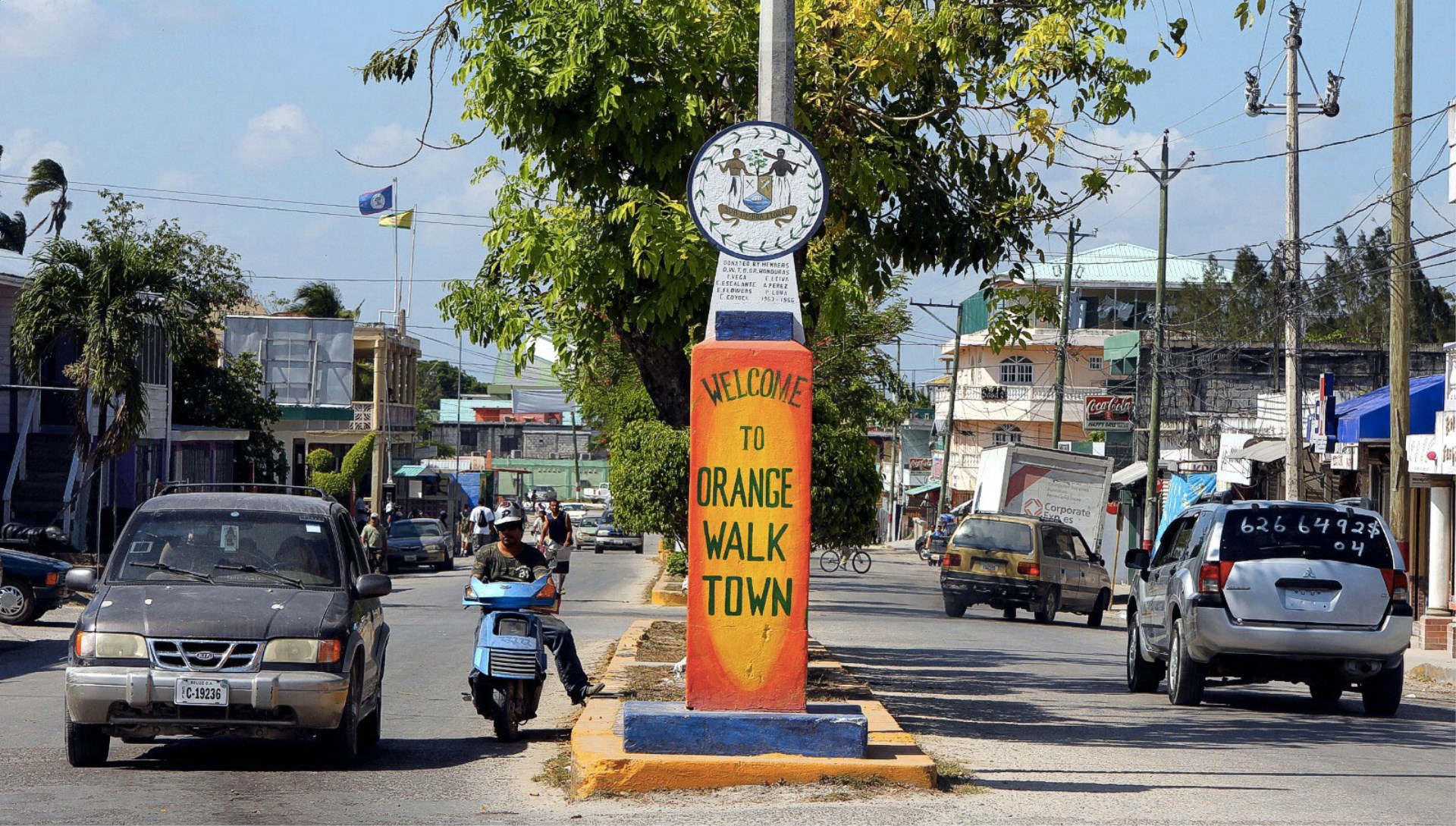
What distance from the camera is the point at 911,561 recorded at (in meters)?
66.7

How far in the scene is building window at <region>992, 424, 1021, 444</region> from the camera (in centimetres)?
7312

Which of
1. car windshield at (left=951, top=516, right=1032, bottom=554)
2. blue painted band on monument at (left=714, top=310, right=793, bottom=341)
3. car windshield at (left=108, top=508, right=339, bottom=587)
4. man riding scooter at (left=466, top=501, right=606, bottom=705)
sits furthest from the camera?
car windshield at (left=951, top=516, right=1032, bottom=554)

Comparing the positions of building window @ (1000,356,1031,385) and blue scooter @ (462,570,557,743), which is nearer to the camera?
blue scooter @ (462,570,557,743)

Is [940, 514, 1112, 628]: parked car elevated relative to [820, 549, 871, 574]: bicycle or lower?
elevated

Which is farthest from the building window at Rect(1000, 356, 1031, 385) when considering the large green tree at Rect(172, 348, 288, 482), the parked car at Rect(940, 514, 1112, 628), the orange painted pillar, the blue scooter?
the orange painted pillar

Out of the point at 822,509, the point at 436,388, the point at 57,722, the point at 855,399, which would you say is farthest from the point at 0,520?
the point at 436,388

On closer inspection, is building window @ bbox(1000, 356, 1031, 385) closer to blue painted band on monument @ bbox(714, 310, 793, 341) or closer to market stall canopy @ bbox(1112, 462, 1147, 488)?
market stall canopy @ bbox(1112, 462, 1147, 488)

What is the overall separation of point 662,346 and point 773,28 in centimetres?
494

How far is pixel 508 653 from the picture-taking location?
10.8 metres

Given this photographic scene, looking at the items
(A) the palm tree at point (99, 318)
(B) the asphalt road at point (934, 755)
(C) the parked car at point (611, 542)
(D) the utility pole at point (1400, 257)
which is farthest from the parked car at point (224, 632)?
(C) the parked car at point (611, 542)

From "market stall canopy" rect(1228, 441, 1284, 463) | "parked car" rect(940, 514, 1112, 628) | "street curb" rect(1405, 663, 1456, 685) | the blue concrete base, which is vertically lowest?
"street curb" rect(1405, 663, 1456, 685)

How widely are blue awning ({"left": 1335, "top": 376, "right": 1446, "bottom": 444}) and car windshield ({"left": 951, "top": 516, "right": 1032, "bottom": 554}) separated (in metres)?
5.88

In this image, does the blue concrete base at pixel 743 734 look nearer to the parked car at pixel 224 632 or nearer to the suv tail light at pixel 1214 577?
the parked car at pixel 224 632

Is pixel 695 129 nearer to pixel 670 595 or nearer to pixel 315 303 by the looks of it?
pixel 670 595
